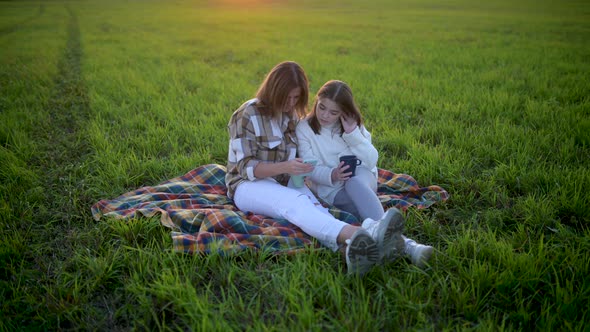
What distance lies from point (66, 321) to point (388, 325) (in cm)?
168

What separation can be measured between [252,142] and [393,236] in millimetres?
1261

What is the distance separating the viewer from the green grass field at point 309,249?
2105mm

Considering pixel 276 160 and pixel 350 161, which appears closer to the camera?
pixel 350 161

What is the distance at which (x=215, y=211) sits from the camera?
2906 millimetres

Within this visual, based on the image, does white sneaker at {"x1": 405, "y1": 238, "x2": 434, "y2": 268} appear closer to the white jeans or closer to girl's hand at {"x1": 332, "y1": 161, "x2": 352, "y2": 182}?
the white jeans

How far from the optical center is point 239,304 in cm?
213

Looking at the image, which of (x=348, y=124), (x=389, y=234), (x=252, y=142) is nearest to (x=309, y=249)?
(x=389, y=234)

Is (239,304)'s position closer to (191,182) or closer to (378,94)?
(191,182)

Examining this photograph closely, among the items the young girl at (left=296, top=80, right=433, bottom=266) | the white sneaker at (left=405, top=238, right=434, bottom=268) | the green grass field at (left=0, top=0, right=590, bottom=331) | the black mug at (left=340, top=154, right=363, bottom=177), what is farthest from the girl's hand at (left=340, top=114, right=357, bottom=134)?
the white sneaker at (left=405, top=238, right=434, bottom=268)

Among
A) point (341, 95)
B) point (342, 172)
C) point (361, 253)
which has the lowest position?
point (361, 253)

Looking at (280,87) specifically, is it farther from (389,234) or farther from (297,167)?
(389,234)

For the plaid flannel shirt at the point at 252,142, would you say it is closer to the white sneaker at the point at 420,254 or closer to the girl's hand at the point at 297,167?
the girl's hand at the point at 297,167

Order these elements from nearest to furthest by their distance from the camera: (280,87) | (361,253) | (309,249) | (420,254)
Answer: (361,253) < (420,254) < (309,249) < (280,87)

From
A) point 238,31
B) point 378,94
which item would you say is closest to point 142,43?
point 238,31
